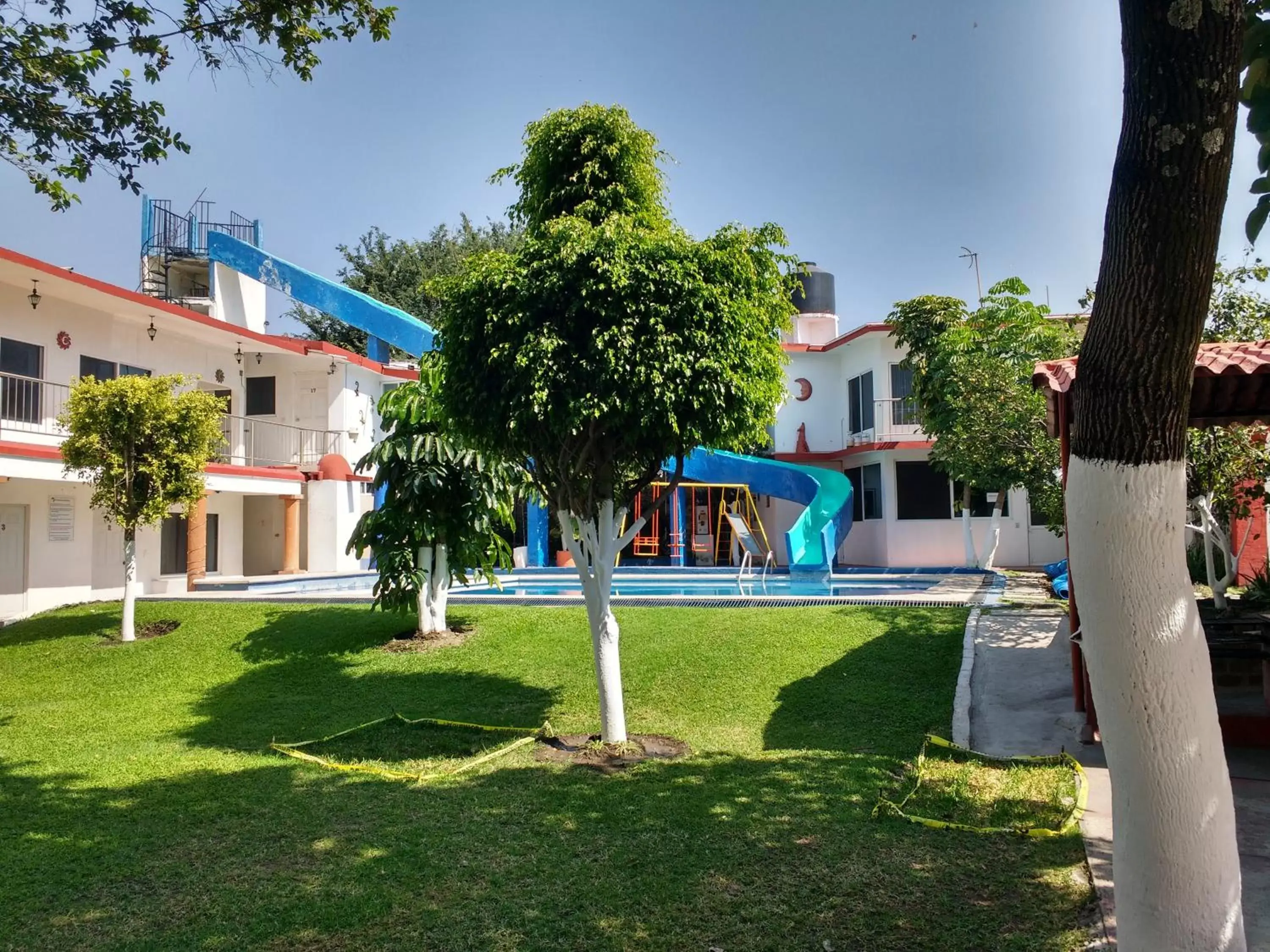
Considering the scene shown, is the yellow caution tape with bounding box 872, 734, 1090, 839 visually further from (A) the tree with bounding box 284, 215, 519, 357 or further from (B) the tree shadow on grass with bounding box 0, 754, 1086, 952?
(A) the tree with bounding box 284, 215, 519, 357

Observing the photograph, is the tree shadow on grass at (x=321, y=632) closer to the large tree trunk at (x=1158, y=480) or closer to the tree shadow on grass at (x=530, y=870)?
the tree shadow on grass at (x=530, y=870)

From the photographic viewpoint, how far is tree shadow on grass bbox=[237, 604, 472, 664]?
11188 millimetres

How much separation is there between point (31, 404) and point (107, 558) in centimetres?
324

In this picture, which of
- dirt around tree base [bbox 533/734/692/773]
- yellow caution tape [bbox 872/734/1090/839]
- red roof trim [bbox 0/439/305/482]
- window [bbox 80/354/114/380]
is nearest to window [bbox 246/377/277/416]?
red roof trim [bbox 0/439/305/482]

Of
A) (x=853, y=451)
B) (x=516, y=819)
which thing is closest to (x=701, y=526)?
(x=853, y=451)

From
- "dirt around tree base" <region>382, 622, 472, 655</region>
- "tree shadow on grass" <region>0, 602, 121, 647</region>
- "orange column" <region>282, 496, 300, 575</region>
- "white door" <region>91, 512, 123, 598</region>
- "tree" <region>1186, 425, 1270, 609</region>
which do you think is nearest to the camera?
"tree" <region>1186, 425, 1270, 609</region>

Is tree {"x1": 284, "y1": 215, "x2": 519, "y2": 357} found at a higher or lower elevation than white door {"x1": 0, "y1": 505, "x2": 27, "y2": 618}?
higher

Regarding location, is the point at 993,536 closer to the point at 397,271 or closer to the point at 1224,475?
the point at 1224,475

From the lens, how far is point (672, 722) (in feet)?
26.3

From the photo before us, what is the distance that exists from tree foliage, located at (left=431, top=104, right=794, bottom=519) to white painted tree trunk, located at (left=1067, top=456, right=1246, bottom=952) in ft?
12.0

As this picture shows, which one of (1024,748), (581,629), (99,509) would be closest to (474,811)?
(1024,748)

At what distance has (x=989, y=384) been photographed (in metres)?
11.4

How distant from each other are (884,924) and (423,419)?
28.6ft

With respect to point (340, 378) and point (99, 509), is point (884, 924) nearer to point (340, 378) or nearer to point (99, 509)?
point (99, 509)
